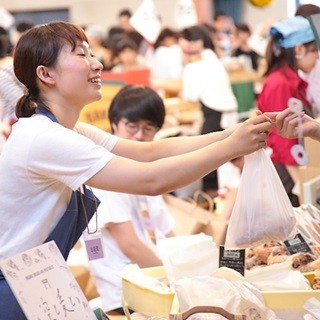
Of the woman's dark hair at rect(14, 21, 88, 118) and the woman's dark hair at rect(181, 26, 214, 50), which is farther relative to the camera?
the woman's dark hair at rect(181, 26, 214, 50)

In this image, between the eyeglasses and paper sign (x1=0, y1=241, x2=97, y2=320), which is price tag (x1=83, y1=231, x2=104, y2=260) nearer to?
paper sign (x1=0, y1=241, x2=97, y2=320)

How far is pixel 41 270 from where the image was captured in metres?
1.87

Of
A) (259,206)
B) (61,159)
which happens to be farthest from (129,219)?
(61,159)

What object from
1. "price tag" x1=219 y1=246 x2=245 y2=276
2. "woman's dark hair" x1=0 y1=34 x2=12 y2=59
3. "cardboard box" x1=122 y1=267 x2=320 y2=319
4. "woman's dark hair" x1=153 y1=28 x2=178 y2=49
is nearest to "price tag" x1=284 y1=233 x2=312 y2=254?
"price tag" x1=219 y1=246 x2=245 y2=276

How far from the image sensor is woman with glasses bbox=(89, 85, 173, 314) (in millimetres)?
2857

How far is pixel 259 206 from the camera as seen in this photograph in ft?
6.72

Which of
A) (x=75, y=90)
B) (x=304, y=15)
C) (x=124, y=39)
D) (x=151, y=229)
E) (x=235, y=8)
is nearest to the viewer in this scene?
(x=75, y=90)

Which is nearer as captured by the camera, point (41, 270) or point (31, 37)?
point (41, 270)

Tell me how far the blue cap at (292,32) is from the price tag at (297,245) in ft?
4.24

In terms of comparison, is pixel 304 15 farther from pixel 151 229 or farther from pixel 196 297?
pixel 196 297

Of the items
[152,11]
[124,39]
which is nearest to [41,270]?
[152,11]

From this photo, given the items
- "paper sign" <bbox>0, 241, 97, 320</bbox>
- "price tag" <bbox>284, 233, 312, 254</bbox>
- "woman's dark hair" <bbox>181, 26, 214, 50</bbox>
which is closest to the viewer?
"paper sign" <bbox>0, 241, 97, 320</bbox>

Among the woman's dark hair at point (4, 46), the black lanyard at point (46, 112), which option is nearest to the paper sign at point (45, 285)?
the black lanyard at point (46, 112)

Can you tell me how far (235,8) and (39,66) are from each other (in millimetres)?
14850
